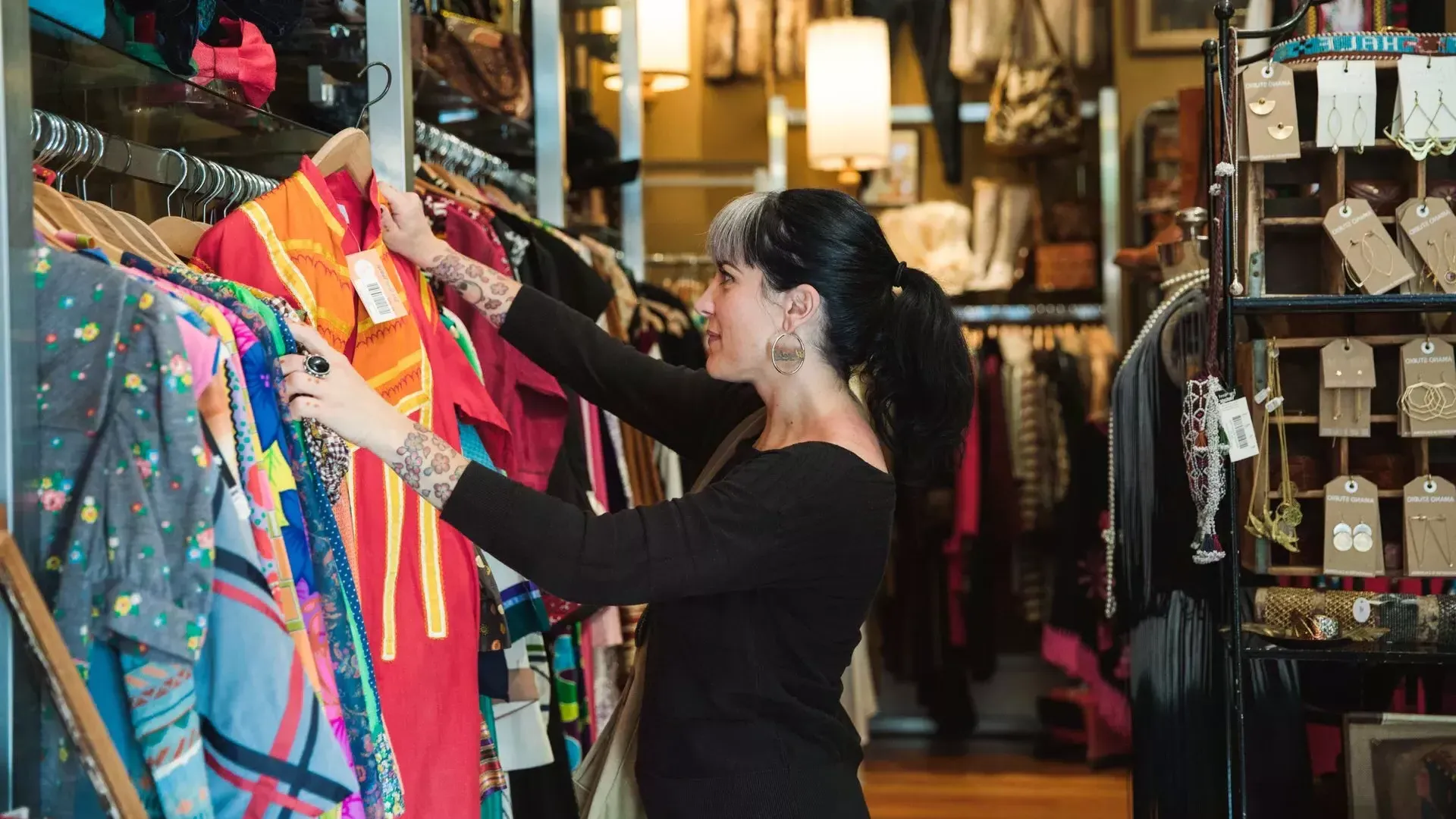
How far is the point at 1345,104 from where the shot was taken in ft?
7.69

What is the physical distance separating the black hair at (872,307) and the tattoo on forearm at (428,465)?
53 cm

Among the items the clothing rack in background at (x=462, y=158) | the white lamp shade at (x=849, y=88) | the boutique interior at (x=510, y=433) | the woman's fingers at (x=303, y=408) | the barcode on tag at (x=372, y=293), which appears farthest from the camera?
the white lamp shade at (x=849, y=88)

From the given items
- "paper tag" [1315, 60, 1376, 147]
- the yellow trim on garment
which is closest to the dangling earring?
the yellow trim on garment

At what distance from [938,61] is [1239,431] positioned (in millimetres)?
3873

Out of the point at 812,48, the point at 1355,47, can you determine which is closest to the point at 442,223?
the point at 1355,47

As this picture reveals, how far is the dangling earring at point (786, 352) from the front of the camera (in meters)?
1.82

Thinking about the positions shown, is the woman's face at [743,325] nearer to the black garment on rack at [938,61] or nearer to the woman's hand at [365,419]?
the woman's hand at [365,419]

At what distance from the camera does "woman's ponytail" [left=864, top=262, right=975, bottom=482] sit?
1875mm

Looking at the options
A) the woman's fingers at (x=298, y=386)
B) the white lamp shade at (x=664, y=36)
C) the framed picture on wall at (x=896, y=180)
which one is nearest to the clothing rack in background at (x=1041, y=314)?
the framed picture on wall at (x=896, y=180)

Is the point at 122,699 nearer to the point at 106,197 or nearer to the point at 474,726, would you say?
the point at 474,726

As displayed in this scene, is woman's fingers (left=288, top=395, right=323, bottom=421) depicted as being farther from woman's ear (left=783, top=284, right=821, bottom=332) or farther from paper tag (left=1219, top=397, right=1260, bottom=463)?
paper tag (left=1219, top=397, right=1260, bottom=463)

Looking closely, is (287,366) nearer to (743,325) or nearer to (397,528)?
(397,528)

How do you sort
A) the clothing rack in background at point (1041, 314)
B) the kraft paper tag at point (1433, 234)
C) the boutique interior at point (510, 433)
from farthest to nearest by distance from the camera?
the clothing rack in background at point (1041, 314)
the kraft paper tag at point (1433, 234)
the boutique interior at point (510, 433)

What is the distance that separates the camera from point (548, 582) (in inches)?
59.7
